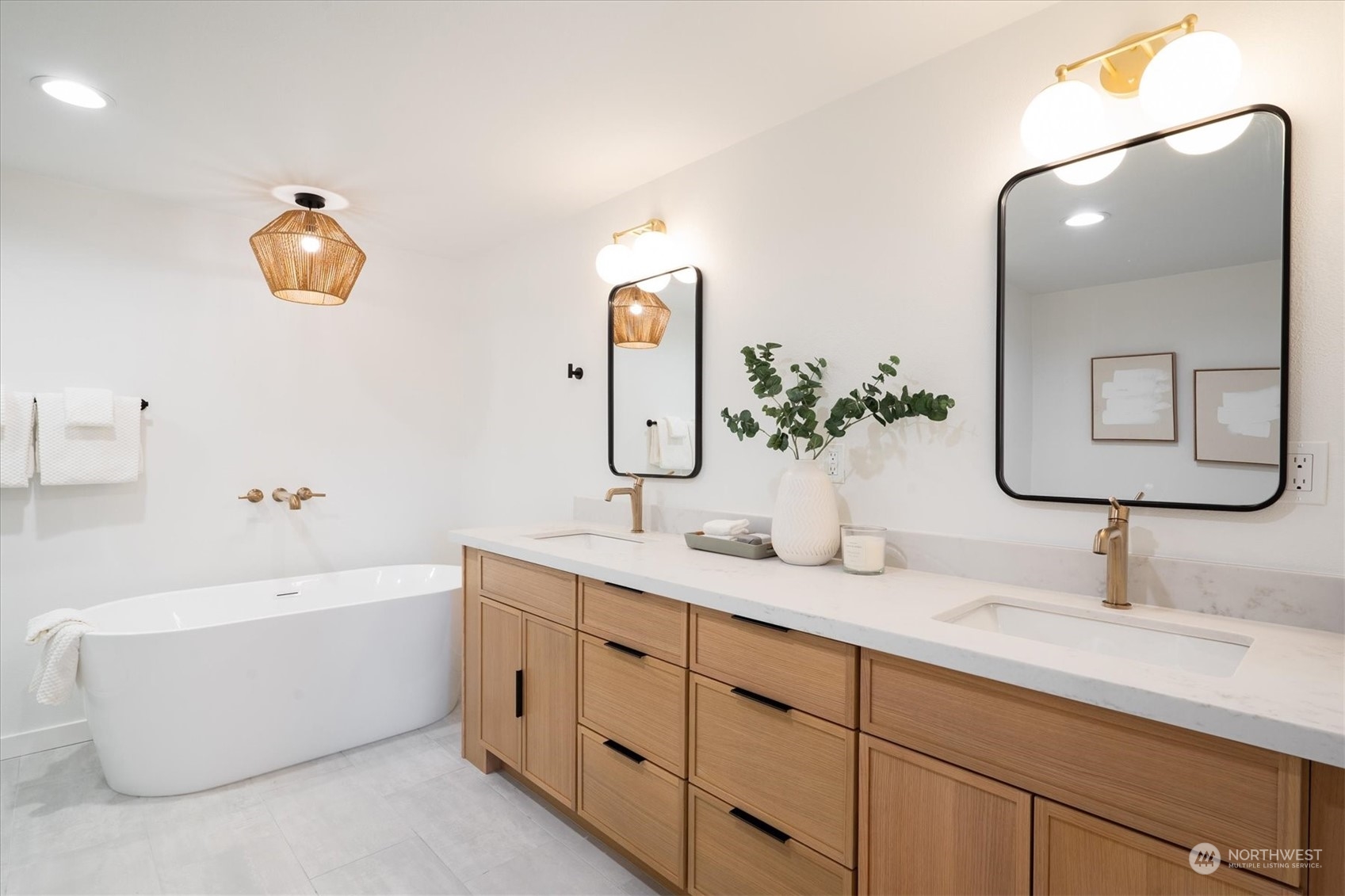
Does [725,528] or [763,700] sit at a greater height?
[725,528]

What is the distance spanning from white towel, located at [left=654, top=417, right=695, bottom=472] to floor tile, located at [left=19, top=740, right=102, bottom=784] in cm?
245

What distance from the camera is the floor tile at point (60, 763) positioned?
254cm

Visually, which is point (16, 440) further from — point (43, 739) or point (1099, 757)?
point (1099, 757)

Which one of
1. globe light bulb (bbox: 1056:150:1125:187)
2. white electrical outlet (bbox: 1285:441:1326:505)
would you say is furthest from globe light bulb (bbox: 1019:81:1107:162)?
white electrical outlet (bbox: 1285:441:1326:505)

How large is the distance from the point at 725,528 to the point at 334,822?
163 cm

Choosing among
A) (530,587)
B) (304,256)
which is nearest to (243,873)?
(530,587)

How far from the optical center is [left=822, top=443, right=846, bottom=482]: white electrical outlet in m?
2.10

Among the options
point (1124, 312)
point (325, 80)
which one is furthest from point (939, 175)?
point (325, 80)

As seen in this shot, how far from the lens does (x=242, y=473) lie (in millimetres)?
3250

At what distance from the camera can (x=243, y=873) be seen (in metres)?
1.95

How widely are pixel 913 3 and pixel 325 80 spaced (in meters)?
1.68

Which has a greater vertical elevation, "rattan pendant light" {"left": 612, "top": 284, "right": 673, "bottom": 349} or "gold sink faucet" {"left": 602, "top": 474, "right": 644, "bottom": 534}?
"rattan pendant light" {"left": 612, "top": 284, "right": 673, "bottom": 349}

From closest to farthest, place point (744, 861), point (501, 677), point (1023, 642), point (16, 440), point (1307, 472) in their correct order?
point (1023, 642)
point (1307, 472)
point (744, 861)
point (501, 677)
point (16, 440)

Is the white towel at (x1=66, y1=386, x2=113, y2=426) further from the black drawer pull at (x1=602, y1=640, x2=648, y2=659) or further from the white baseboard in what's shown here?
the black drawer pull at (x1=602, y1=640, x2=648, y2=659)
